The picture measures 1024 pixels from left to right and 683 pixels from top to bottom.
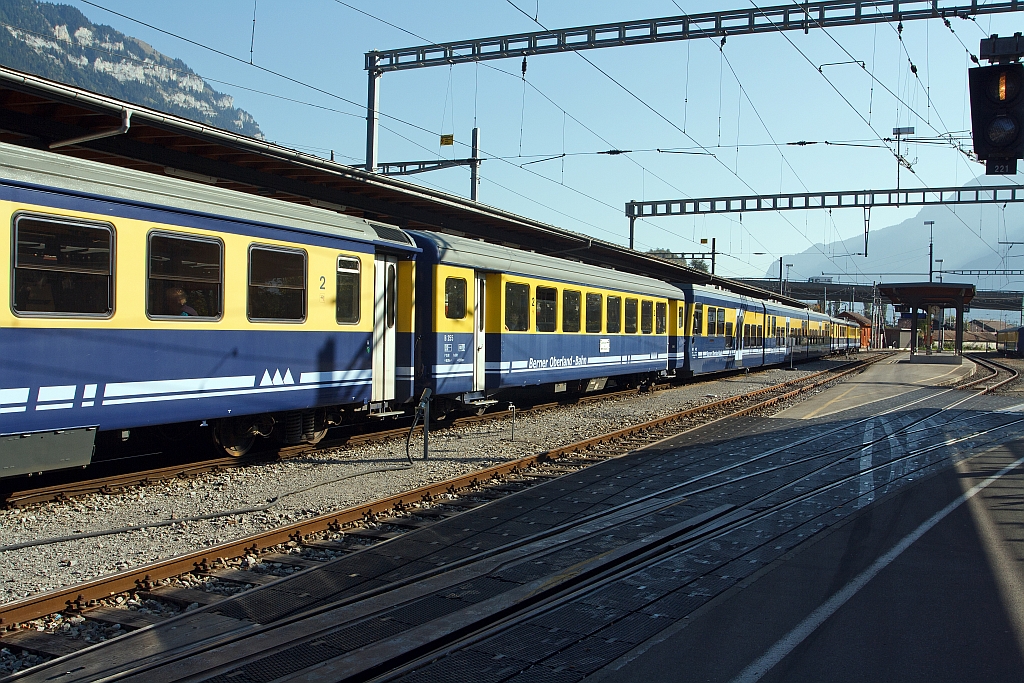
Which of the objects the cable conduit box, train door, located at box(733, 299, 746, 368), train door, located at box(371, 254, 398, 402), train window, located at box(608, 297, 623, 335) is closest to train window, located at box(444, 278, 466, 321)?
train door, located at box(371, 254, 398, 402)

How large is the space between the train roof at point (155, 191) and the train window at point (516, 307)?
13.9 ft

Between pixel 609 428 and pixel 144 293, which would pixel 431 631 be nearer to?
pixel 144 293

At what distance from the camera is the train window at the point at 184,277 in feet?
29.0

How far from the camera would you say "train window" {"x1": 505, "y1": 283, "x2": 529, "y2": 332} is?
51.7 feet

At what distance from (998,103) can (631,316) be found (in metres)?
12.9

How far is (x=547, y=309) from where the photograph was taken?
1728cm

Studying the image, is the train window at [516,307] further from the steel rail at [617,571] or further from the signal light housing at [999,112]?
the signal light housing at [999,112]

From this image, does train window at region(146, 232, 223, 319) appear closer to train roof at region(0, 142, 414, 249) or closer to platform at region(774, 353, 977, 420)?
train roof at region(0, 142, 414, 249)

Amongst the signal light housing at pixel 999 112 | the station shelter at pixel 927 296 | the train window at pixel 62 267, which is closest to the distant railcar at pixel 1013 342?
the station shelter at pixel 927 296

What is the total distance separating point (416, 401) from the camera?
46.9 ft

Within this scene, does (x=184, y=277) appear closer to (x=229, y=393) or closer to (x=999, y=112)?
(x=229, y=393)

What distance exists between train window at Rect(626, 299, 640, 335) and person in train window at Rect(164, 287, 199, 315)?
13.9m

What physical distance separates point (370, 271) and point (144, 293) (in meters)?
3.88

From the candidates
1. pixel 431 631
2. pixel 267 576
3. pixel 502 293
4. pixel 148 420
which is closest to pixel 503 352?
pixel 502 293
